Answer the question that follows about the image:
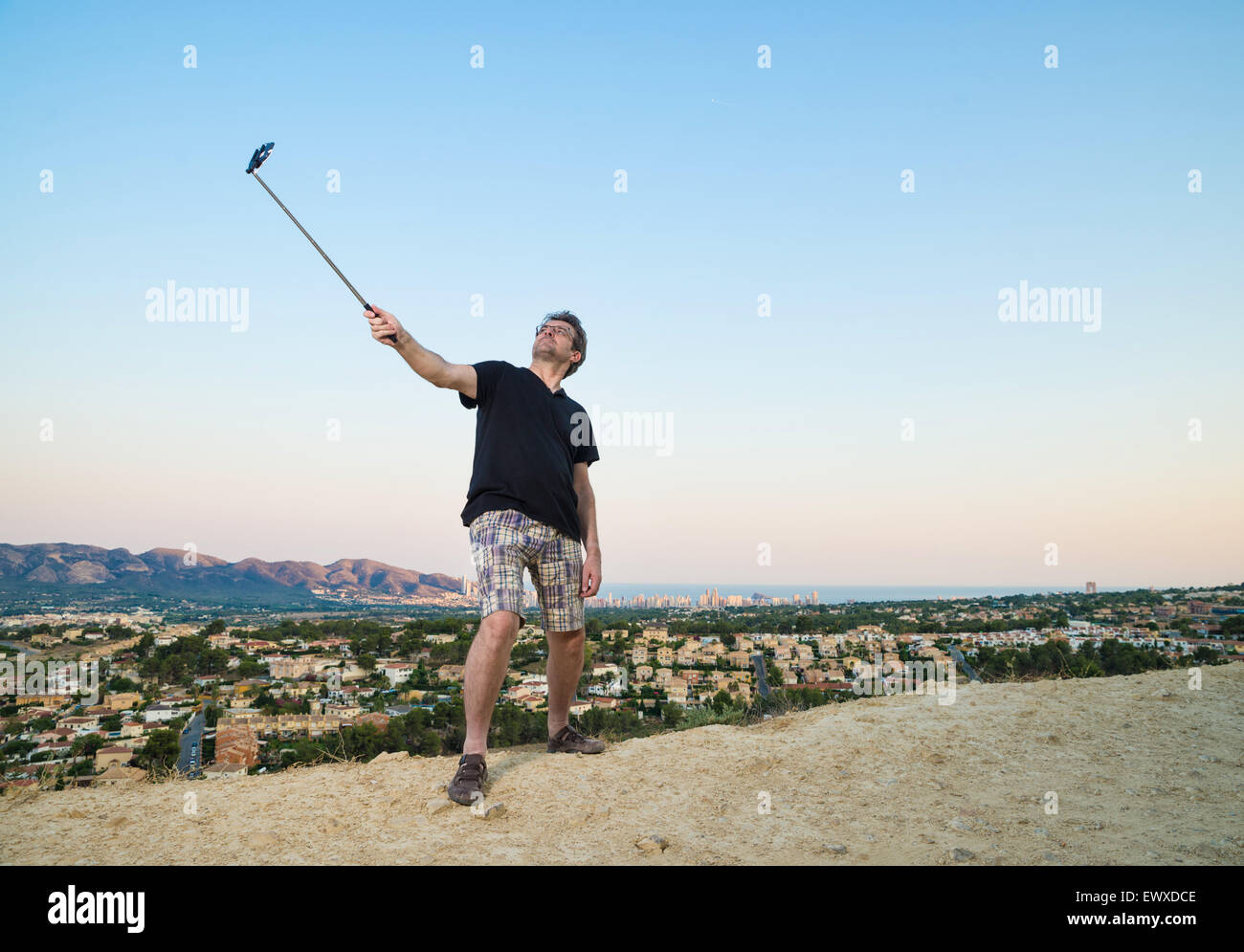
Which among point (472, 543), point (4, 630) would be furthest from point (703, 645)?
point (4, 630)

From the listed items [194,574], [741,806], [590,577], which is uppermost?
[590,577]

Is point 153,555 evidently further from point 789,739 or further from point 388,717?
point 789,739

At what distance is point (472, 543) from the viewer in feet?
12.4

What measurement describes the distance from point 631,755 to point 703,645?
51.1ft

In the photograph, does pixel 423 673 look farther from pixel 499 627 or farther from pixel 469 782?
pixel 499 627

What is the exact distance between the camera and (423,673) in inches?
606

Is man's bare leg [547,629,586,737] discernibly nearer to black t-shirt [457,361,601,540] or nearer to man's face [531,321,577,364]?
black t-shirt [457,361,601,540]

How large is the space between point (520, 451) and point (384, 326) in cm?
104

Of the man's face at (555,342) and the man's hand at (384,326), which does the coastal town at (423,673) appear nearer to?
the man's face at (555,342)

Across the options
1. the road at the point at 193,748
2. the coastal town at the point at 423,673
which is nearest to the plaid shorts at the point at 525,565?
the coastal town at the point at 423,673

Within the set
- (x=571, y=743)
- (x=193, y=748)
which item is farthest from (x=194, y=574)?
(x=571, y=743)

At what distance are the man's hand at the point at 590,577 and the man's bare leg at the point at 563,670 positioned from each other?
9.6 inches

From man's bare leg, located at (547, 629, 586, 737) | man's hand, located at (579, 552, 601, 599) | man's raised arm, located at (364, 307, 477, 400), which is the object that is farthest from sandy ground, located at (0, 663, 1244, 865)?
man's raised arm, located at (364, 307, 477, 400)
